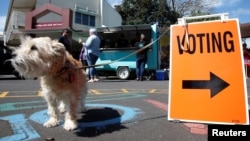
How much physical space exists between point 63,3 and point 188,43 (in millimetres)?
33748

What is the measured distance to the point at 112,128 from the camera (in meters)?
5.27

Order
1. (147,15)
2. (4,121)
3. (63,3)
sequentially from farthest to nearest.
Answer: (147,15) < (63,3) < (4,121)

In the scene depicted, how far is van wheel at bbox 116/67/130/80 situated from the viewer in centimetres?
1703

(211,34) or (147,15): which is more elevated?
(147,15)

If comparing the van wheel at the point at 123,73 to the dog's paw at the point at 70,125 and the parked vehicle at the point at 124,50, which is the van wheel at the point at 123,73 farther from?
the dog's paw at the point at 70,125

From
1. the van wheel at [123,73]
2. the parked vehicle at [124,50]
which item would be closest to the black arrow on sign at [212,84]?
the parked vehicle at [124,50]

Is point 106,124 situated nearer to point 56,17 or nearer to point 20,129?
point 20,129

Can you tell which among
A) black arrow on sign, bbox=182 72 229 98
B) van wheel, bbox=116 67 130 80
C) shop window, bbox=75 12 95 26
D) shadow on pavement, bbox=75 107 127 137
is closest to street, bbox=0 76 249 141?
shadow on pavement, bbox=75 107 127 137

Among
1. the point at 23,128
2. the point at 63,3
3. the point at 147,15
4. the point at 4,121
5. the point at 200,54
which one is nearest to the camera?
the point at 200,54

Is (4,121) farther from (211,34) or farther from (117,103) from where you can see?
(211,34)

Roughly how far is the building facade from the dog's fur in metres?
19.8

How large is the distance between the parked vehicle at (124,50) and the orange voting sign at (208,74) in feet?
37.4

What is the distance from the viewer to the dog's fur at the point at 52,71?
450 centimetres

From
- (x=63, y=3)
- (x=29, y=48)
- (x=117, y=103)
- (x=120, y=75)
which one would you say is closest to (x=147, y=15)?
(x=63, y=3)
